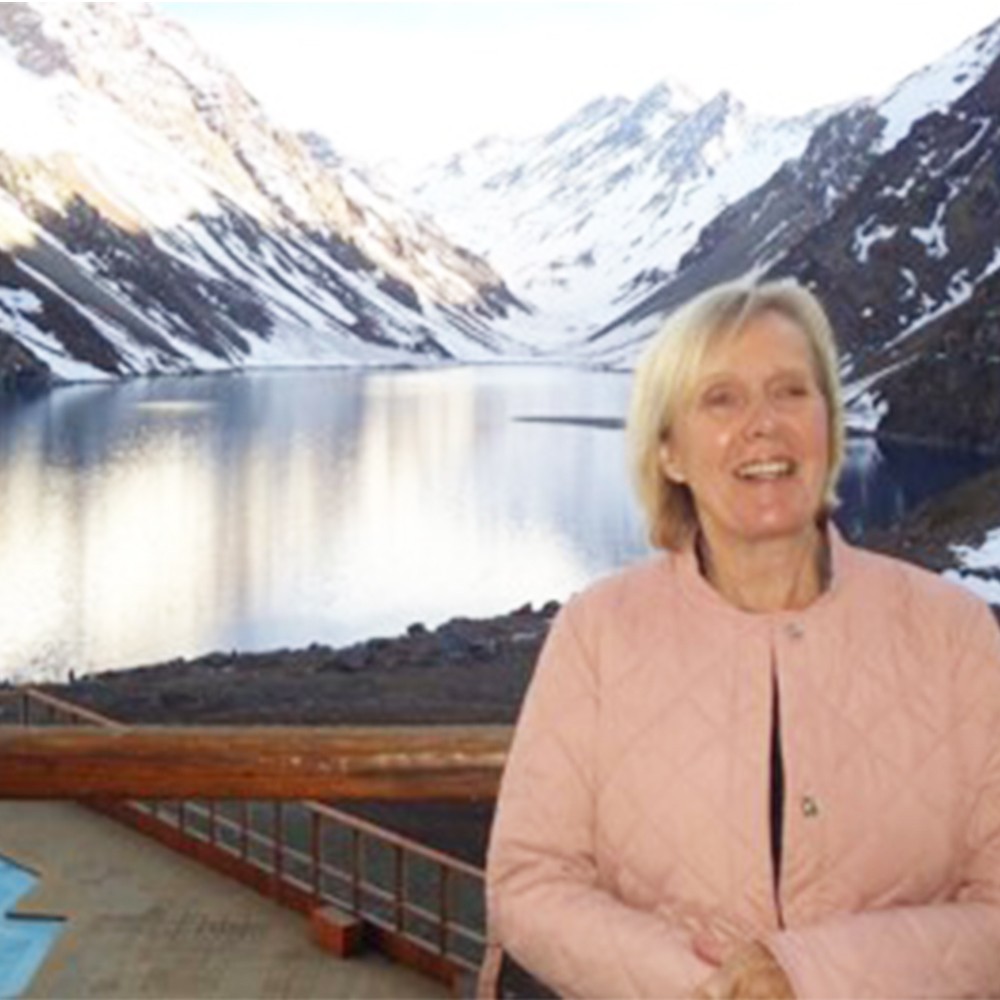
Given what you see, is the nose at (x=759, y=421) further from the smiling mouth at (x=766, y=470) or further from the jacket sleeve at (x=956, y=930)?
the jacket sleeve at (x=956, y=930)

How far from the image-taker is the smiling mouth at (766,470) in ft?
11.3

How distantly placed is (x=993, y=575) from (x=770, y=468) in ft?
138

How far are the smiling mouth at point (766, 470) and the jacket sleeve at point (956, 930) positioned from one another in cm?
49

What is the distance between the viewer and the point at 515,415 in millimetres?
123125

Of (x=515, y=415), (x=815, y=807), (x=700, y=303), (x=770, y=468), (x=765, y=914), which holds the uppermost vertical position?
(x=700, y=303)

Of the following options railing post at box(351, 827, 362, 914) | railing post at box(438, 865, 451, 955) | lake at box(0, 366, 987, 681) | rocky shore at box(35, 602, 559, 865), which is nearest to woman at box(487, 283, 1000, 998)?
railing post at box(438, 865, 451, 955)

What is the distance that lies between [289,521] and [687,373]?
5899cm

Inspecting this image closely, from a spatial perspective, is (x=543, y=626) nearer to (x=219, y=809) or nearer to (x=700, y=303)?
(x=219, y=809)

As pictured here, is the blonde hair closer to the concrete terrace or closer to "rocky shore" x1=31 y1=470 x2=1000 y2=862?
the concrete terrace

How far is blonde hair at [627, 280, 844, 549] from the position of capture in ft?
11.5

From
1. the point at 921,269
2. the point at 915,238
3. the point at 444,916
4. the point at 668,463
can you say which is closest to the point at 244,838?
the point at 444,916

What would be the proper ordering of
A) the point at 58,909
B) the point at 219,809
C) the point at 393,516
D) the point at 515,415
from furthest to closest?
1. the point at 515,415
2. the point at 393,516
3. the point at 219,809
4. the point at 58,909

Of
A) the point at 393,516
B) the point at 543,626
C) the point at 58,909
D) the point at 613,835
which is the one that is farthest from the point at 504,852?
the point at 393,516

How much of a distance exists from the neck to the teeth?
5.4 inches
